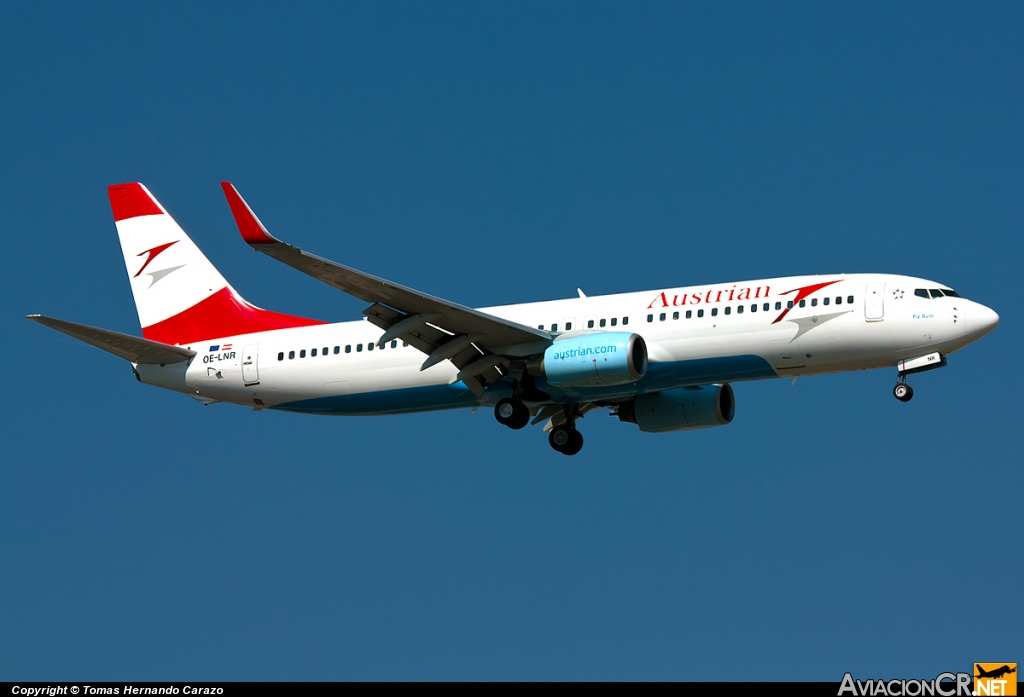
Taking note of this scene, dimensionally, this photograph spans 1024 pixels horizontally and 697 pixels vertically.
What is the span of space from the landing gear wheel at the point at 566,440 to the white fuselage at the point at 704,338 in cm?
199

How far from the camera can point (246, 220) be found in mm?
34812

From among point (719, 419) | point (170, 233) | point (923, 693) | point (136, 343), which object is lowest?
point (923, 693)

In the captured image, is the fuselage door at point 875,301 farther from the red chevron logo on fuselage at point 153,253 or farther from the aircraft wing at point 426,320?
the red chevron logo on fuselage at point 153,253

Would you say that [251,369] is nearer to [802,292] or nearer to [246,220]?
[246,220]

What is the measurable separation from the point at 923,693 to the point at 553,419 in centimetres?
1877

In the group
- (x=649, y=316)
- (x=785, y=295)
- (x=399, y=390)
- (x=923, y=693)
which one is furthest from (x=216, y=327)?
(x=923, y=693)

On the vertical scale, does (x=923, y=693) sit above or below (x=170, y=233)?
below

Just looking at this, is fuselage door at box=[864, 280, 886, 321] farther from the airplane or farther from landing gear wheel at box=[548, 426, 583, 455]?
landing gear wheel at box=[548, 426, 583, 455]

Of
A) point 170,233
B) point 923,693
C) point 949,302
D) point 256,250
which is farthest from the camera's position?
point 170,233

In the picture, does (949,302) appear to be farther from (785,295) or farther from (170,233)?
(170,233)

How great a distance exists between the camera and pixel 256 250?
35.1m

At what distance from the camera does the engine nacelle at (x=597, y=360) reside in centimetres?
3862

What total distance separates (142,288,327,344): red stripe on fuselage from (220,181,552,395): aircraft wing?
248 inches

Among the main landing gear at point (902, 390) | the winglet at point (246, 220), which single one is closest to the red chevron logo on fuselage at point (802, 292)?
the main landing gear at point (902, 390)
